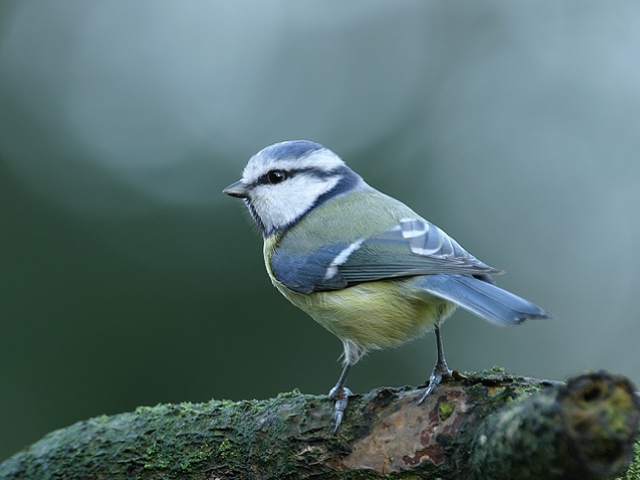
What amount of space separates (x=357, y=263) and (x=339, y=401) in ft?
1.70

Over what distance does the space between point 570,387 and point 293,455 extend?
1.07 m

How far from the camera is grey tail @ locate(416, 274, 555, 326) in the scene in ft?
5.67

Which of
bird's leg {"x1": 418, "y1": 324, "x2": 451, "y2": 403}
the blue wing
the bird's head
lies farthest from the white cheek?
bird's leg {"x1": 418, "y1": 324, "x2": 451, "y2": 403}

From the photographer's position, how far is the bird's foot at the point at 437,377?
71.9 inches

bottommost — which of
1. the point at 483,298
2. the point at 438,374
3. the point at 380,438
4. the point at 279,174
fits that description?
the point at 380,438

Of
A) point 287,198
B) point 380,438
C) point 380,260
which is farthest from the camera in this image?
point 287,198

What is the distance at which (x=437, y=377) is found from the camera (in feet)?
6.18

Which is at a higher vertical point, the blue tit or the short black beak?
the short black beak

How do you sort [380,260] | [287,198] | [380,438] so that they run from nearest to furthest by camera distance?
[380,438]
[380,260]
[287,198]

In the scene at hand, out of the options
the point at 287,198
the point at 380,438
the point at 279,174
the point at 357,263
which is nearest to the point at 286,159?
the point at 279,174

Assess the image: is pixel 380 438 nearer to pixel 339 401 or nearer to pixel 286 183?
pixel 339 401

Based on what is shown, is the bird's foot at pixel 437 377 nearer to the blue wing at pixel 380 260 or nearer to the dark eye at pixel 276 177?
the blue wing at pixel 380 260

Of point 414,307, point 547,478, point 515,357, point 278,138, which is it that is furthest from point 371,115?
point 547,478

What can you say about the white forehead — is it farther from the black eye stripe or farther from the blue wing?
the blue wing
